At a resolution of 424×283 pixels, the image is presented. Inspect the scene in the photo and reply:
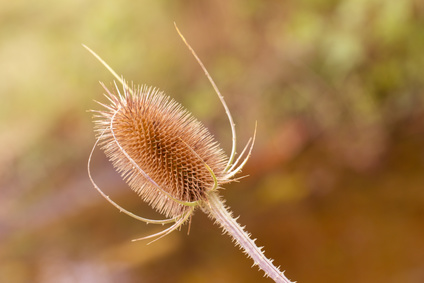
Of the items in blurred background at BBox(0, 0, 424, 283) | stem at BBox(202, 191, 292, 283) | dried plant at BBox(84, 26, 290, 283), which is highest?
dried plant at BBox(84, 26, 290, 283)

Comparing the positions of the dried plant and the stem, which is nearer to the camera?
the stem

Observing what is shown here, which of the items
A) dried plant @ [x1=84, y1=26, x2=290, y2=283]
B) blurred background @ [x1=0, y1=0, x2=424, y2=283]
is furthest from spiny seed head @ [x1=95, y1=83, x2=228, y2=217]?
blurred background @ [x1=0, y1=0, x2=424, y2=283]

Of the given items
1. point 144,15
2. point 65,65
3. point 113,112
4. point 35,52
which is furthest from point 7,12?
point 113,112

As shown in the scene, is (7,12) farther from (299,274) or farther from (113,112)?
(113,112)

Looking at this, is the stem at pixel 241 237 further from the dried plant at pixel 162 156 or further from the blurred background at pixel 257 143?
the blurred background at pixel 257 143

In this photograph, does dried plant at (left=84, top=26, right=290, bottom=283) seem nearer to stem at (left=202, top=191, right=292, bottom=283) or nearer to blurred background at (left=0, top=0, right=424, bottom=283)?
stem at (left=202, top=191, right=292, bottom=283)

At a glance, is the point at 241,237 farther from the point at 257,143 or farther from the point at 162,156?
the point at 257,143

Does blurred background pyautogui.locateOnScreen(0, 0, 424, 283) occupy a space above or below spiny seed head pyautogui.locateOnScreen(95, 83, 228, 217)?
below

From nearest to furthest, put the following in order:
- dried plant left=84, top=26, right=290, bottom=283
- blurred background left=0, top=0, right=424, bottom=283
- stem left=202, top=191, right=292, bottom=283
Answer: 1. stem left=202, top=191, right=292, bottom=283
2. dried plant left=84, top=26, right=290, bottom=283
3. blurred background left=0, top=0, right=424, bottom=283
